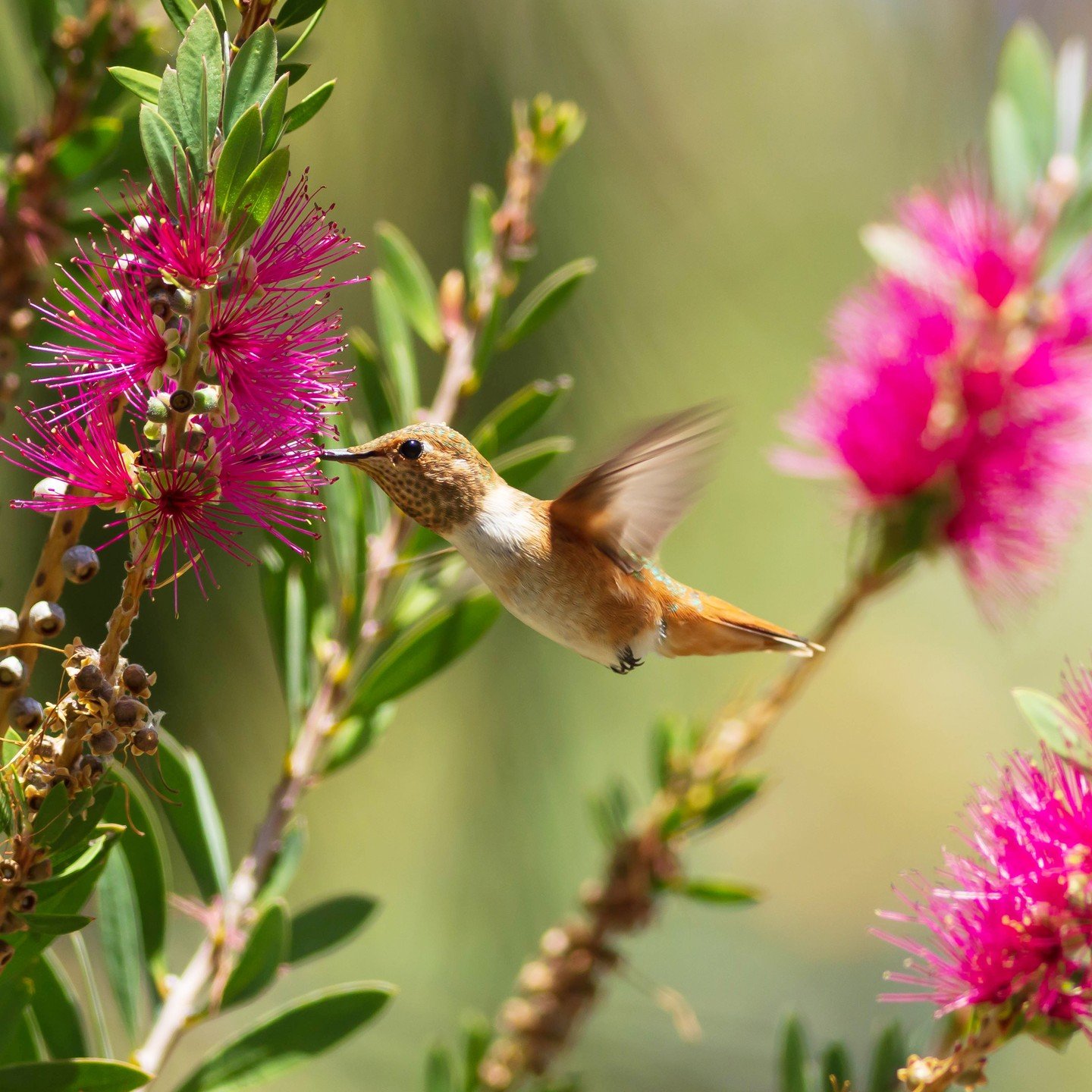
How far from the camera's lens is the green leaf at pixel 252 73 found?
458 millimetres

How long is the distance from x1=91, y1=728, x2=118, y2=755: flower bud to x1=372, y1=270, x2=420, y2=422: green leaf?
422mm

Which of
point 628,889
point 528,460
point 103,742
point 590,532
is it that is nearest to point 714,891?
point 628,889

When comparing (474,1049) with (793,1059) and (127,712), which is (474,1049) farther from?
(127,712)

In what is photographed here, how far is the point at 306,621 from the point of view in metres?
0.77

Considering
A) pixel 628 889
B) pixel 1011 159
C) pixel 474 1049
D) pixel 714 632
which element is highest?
pixel 1011 159

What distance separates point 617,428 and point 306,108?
2.85 ft

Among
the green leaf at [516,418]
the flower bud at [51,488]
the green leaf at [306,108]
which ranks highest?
the green leaf at [306,108]

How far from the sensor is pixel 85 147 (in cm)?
74

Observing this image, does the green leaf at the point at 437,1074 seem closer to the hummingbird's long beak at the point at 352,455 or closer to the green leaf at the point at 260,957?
the green leaf at the point at 260,957

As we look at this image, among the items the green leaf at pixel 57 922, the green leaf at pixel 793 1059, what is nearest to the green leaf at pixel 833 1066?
the green leaf at pixel 793 1059

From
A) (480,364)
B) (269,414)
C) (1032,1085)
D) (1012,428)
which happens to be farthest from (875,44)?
(1032,1085)

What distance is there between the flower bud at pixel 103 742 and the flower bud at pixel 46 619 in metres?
0.05

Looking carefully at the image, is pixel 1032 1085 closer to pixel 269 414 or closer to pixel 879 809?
pixel 879 809

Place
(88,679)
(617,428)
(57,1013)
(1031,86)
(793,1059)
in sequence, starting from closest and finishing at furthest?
(88,679) → (57,1013) → (793,1059) → (1031,86) → (617,428)
